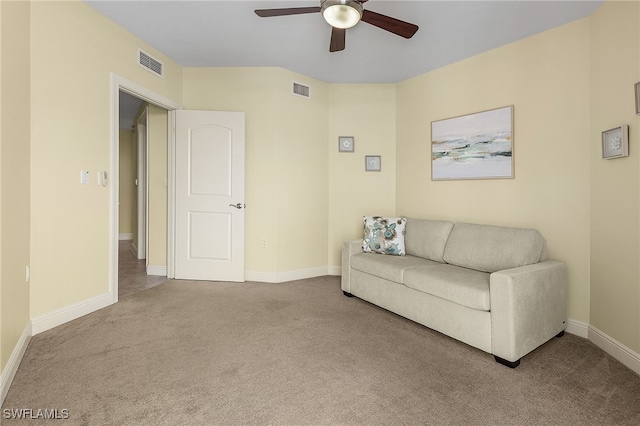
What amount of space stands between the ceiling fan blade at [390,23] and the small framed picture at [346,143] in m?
2.10

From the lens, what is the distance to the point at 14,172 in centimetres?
202

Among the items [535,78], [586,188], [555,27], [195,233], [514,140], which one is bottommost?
[195,233]

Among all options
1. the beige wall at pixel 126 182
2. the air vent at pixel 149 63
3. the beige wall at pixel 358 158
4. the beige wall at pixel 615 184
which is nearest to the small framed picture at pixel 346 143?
the beige wall at pixel 358 158

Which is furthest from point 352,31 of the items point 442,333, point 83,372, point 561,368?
point 83,372

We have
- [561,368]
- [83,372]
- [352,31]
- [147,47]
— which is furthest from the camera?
[147,47]

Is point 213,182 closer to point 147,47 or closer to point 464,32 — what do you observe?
point 147,47

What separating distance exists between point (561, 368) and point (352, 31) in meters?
3.06

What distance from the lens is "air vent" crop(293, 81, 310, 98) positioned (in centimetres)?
413

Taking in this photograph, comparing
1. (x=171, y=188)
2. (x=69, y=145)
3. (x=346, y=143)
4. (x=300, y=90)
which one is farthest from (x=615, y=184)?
(x=171, y=188)

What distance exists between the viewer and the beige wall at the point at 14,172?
5.89 ft

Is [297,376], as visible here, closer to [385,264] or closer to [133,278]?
[385,264]

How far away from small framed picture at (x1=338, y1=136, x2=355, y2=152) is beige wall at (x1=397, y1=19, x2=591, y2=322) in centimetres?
108

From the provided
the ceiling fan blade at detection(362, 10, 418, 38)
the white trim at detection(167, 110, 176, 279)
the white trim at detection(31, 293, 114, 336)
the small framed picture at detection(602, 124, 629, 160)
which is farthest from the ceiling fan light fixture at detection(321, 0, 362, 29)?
the white trim at detection(31, 293, 114, 336)

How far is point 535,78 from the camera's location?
2902 millimetres
